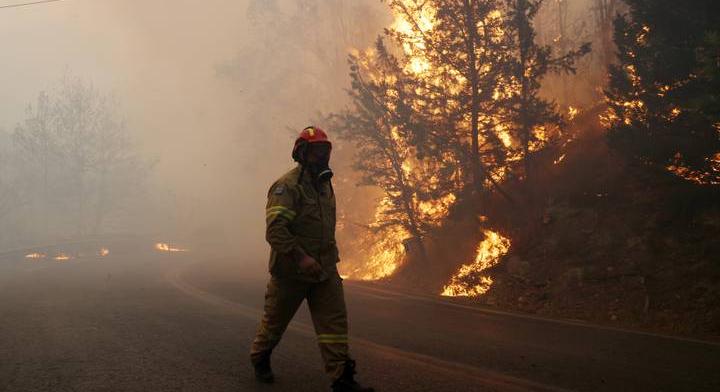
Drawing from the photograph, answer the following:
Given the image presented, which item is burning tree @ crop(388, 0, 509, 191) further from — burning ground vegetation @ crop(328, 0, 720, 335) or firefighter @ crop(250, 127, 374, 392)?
firefighter @ crop(250, 127, 374, 392)

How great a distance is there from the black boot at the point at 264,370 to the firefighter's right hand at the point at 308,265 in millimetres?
979

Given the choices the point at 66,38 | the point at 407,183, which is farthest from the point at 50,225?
the point at 66,38

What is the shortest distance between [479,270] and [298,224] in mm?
9140

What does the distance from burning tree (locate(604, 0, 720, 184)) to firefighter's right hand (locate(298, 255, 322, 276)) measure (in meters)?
7.41

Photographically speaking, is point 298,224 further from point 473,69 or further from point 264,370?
point 473,69

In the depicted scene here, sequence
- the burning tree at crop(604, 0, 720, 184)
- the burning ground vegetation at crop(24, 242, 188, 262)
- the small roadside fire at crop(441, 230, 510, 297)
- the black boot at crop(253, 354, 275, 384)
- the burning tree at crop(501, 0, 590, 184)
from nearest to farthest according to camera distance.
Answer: the black boot at crop(253, 354, 275, 384), the burning tree at crop(604, 0, 720, 184), the small roadside fire at crop(441, 230, 510, 297), the burning tree at crop(501, 0, 590, 184), the burning ground vegetation at crop(24, 242, 188, 262)

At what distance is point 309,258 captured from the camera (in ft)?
14.0

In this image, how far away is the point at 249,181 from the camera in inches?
2347

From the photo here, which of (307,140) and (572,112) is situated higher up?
(572,112)

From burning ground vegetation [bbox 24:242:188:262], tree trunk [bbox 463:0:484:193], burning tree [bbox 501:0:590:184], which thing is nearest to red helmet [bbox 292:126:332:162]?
burning tree [bbox 501:0:590:184]

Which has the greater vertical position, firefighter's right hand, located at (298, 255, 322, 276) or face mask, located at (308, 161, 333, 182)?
face mask, located at (308, 161, 333, 182)

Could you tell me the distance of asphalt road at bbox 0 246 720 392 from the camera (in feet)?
15.9

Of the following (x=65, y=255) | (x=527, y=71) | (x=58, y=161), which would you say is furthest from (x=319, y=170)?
(x=58, y=161)

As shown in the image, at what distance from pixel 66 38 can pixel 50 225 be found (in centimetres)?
15526
